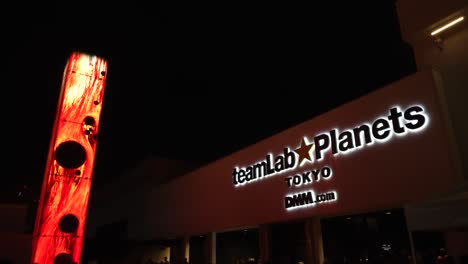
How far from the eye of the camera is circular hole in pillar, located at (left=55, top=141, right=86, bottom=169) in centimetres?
1160

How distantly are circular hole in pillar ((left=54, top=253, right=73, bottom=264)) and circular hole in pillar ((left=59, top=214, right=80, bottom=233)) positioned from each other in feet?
2.20

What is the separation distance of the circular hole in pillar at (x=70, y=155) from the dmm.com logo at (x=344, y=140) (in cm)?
535

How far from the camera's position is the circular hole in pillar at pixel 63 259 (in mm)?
10836

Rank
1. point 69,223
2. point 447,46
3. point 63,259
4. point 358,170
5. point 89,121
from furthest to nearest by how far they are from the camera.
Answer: point 89,121
point 69,223
point 63,259
point 358,170
point 447,46

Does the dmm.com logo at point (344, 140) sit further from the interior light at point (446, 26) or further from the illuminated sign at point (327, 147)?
the interior light at point (446, 26)

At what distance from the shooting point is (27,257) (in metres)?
13.0

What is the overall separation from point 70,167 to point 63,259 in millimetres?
2676

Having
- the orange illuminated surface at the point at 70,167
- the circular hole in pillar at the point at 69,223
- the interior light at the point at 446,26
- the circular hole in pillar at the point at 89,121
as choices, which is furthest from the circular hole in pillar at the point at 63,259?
the interior light at the point at 446,26

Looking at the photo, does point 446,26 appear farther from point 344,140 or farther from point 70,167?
point 70,167

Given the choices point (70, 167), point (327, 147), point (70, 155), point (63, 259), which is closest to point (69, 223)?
point (63, 259)

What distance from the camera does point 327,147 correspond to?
10242 millimetres

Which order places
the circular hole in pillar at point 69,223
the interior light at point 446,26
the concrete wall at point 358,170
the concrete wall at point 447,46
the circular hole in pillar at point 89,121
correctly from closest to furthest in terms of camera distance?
the concrete wall at point 358,170 < the concrete wall at point 447,46 < the interior light at point 446,26 < the circular hole in pillar at point 69,223 < the circular hole in pillar at point 89,121

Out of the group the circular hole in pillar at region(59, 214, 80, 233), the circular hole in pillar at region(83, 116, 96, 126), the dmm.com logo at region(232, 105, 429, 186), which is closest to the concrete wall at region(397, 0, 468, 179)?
the dmm.com logo at region(232, 105, 429, 186)

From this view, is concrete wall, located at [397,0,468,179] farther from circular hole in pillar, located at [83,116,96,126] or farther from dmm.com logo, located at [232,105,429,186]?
circular hole in pillar, located at [83,116,96,126]
